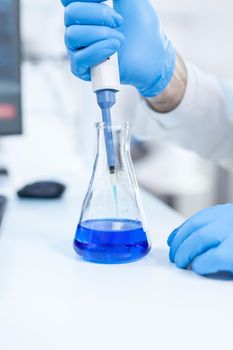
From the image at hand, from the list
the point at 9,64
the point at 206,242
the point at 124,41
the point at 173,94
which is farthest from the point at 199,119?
the point at 206,242

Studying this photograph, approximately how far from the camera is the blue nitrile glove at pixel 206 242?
1.73ft

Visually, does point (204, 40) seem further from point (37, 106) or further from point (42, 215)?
point (42, 215)

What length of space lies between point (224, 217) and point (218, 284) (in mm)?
97

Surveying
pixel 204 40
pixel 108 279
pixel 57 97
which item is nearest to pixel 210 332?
pixel 108 279

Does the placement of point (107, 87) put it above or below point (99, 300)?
above

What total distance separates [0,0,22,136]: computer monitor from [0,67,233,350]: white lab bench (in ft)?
1.34

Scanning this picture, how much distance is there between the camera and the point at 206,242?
0.54m

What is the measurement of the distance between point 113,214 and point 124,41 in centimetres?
35

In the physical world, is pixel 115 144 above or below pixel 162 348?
above

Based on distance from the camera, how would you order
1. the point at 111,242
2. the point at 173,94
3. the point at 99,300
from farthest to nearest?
the point at 173,94 → the point at 111,242 → the point at 99,300

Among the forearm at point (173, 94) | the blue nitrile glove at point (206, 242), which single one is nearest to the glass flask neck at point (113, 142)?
the blue nitrile glove at point (206, 242)

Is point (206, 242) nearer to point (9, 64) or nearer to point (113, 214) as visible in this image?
point (113, 214)

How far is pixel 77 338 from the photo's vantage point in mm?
388

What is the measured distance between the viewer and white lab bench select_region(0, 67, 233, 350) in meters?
0.39
